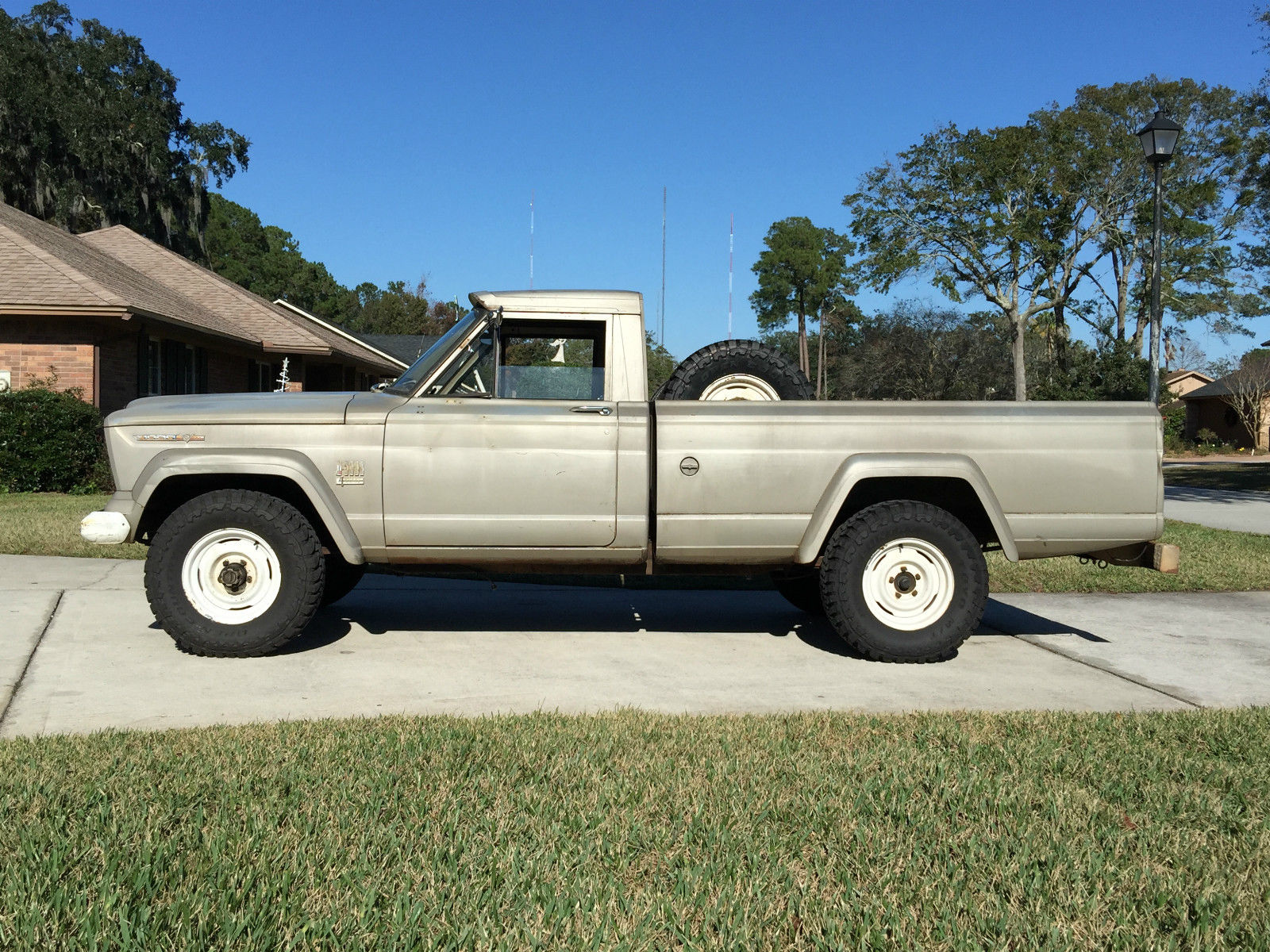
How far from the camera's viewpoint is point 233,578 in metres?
5.71

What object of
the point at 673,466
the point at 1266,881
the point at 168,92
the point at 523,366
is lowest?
the point at 1266,881

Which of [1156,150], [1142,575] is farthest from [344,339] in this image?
[1142,575]

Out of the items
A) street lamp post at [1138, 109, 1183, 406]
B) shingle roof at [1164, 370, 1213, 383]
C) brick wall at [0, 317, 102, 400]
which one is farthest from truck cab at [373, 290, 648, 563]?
shingle roof at [1164, 370, 1213, 383]

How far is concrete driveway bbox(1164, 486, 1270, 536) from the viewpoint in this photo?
14.2 metres

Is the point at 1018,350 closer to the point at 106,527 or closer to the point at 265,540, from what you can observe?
the point at 265,540

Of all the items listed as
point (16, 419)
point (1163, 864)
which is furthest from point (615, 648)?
point (16, 419)

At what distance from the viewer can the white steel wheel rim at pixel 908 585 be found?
19.3 feet

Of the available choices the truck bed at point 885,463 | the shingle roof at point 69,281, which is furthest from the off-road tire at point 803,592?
the shingle roof at point 69,281

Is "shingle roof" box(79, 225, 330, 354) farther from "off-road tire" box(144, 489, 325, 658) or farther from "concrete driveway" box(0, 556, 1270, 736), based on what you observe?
"off-road tire" box(144, 489, 325, 658)

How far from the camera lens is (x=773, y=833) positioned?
3.28 meters

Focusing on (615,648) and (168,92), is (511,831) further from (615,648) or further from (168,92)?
(168,92)

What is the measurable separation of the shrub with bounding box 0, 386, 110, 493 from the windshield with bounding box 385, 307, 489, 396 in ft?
36.3

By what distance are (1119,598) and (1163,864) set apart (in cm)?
545

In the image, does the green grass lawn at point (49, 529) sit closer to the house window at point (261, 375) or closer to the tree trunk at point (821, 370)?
the house window at point (261, 375)
